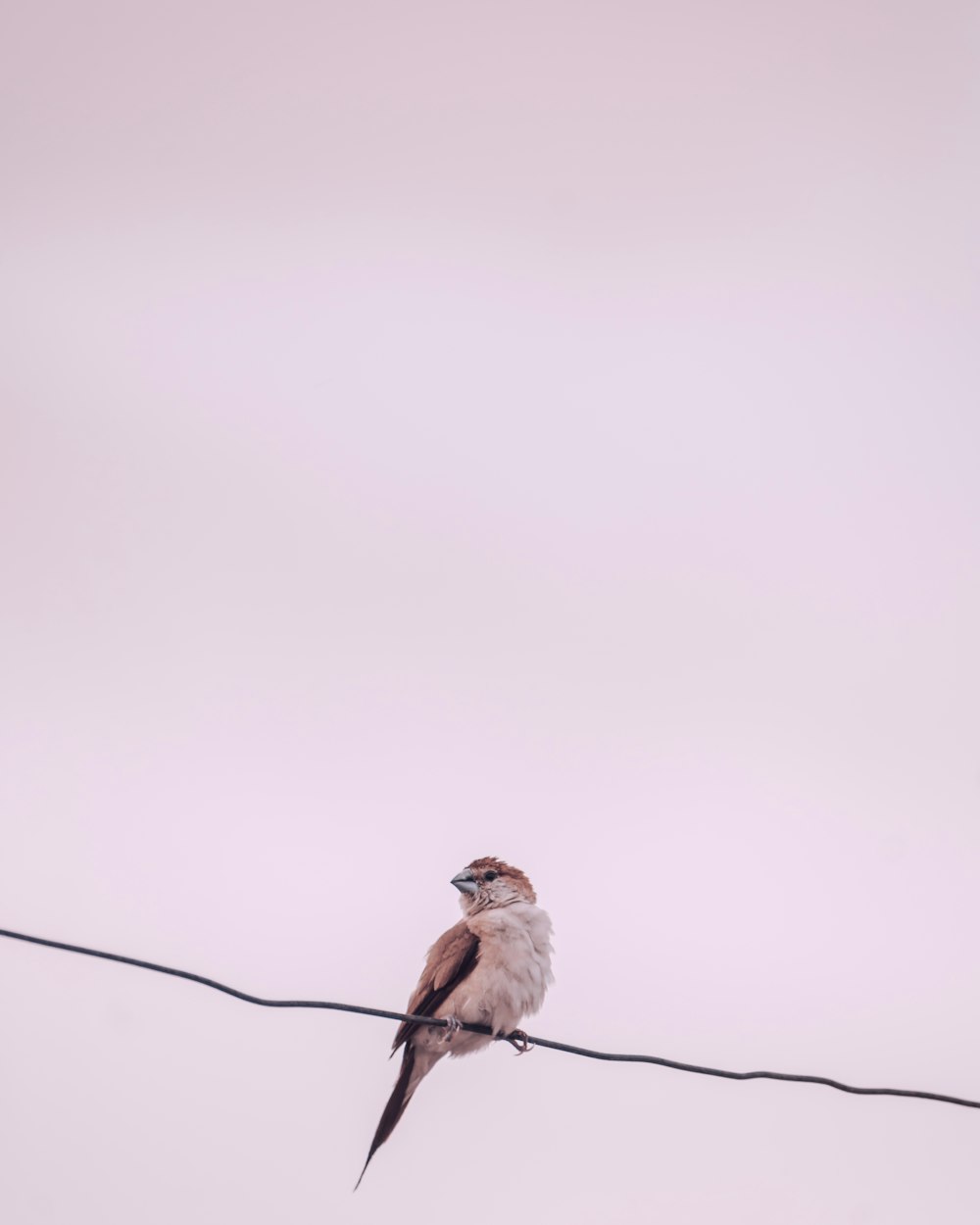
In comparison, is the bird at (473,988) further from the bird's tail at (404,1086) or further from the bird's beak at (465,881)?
the bird's beak at (465,881)

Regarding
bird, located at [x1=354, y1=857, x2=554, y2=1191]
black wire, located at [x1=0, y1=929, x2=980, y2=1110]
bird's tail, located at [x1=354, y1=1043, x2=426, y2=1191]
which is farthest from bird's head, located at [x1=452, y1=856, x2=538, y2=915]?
black wire, located at [x1=0, y1=929, x2=980, y2=1110]

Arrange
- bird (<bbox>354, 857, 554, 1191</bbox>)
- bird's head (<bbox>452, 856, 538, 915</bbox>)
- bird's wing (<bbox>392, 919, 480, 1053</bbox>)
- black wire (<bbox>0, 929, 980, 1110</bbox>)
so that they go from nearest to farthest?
1. black wire (<bbox>0, 929, 980, 1110</bbox>)
2. bird (<bbox>354, 857, 554, 1191</bbox>)
3. bird's wing (<bbox>392, 919, 480, 1053</bbox>)
4. bird's head (<bbox>452, 856, 538, 915</bbox>)

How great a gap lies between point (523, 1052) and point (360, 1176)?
1.09 meters

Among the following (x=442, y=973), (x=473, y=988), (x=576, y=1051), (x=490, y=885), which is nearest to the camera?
(x=576, y=1051)

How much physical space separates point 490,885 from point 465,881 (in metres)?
0.14

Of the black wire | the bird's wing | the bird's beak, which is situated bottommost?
the black wire

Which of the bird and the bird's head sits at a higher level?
the bird's head

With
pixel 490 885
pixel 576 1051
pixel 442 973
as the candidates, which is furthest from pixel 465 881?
pixel 576 1051

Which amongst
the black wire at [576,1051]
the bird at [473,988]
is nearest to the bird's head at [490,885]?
the bird at [473,988]

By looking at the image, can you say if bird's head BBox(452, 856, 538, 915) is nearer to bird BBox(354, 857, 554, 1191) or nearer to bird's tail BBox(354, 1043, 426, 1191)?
bird BBox(354, 857, 554, 1191)

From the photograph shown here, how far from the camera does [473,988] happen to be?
17.9 feet

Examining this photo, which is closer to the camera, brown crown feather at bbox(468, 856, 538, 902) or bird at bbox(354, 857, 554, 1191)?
bird at bbox(354, 857, 554, 1191)

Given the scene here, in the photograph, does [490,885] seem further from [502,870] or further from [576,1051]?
[576,1051]

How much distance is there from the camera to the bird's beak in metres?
6.20
